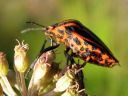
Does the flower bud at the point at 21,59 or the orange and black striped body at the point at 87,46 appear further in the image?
the flower bud at the point at 21,59

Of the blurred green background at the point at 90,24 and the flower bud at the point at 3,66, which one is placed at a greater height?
the blurred green background at the point at 90,24

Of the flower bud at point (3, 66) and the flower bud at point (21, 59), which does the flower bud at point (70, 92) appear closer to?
the flower bud at point (21, 59)

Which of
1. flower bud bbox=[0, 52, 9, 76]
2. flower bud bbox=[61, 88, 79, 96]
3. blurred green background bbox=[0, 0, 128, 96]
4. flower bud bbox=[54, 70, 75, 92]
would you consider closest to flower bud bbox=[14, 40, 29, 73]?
flower bud bbox=[0, 52, 9, 76]

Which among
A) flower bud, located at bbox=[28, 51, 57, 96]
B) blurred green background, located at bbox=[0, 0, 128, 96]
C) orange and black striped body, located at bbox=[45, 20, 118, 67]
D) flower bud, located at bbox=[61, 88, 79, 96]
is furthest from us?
blurred green background, located at bbox=[0, 0, 128, 96]

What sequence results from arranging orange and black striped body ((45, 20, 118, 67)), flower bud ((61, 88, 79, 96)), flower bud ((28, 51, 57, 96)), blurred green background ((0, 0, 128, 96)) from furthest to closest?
blurred green background ((0, 0, 128, 96)) → flower bud ((28, 51, 57, 96)) → flower bud ((61, 88, 79, 96)) → orange and black striped body ((45, 20, 118, 67))

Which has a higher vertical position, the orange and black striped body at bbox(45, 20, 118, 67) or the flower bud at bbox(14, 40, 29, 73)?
the flower bud at bbox(14, 40, 29, 73)

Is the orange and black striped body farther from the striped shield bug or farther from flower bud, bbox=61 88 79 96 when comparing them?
flower bud, bbox=61 88 79 96

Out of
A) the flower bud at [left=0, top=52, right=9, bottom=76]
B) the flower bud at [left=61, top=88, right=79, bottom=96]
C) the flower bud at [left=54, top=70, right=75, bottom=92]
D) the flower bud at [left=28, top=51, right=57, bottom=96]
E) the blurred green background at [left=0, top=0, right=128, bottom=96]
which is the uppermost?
the blurred green background at [left=0, top=0, right=128, bottom=96]

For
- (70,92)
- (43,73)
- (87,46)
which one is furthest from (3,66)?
(87,46)

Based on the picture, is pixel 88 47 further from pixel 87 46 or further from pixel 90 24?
pixel 90 24

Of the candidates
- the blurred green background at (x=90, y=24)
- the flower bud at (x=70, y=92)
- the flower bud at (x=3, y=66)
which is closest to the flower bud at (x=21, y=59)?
the flower bud at (x=3, y=66)
